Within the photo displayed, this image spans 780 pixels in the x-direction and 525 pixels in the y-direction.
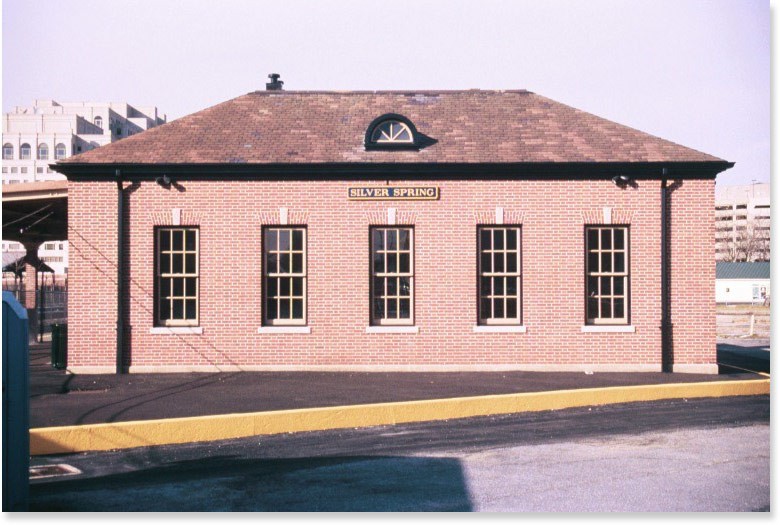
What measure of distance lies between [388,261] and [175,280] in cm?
454

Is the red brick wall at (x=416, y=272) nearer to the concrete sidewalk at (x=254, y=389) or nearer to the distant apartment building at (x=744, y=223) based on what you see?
the concrete sidewalk at (x=254, y=389)

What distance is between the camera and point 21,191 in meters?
17.3

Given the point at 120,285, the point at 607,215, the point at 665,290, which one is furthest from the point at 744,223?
the point at 120,285

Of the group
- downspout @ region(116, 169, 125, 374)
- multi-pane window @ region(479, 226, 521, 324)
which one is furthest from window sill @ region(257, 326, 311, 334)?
multi-pane window @ region(479, 226, 521, 324)

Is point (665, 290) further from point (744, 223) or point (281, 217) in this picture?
point (744, 223)

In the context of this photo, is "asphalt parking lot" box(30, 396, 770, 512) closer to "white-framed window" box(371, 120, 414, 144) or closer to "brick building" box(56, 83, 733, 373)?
"brick building" box(56, 83, 733, 373)

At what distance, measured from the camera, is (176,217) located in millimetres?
16109

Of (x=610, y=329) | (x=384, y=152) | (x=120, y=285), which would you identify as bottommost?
(x=610, y=329)

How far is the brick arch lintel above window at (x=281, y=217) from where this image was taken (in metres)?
16.2

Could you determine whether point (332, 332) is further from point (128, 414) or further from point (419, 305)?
point (128, 414)

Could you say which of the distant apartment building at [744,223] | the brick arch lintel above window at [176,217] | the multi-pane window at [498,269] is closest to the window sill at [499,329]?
the multi-pane window at [498,269]

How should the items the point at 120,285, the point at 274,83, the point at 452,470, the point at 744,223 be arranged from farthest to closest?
the point at 744,223 < the point at 274,83 < the point at 120,285 < the point at 452,470

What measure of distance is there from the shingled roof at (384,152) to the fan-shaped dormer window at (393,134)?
20cm

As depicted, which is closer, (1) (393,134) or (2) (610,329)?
(2) (610,329)
